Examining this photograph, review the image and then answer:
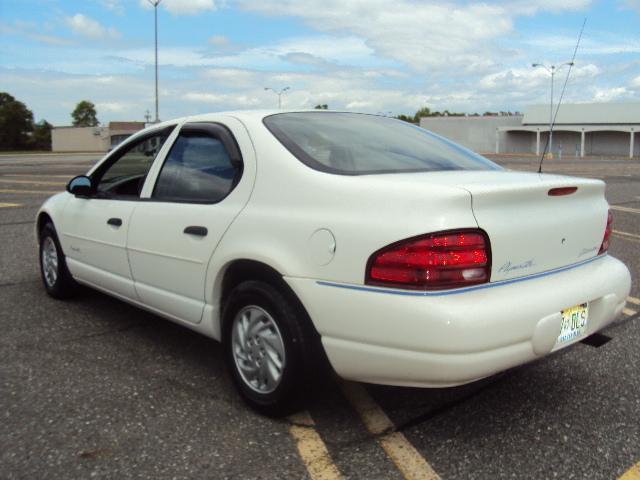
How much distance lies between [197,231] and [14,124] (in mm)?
98359

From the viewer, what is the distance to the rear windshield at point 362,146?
3.10 m

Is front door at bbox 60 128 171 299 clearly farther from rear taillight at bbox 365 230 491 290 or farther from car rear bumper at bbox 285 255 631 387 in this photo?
rear taillight at bbox 365 230 491 290

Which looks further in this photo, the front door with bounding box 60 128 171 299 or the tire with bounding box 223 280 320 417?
the front door with bounding box 60 128 171 299

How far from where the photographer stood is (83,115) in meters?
112

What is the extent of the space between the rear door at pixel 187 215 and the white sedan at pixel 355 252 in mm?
10

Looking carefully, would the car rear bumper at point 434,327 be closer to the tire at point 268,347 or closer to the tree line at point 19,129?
the tire at point 268,347

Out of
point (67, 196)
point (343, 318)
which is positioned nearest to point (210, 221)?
point (343, 318)

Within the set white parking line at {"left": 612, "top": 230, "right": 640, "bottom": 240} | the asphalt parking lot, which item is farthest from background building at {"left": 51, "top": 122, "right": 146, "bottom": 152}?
the asphalt parking lot

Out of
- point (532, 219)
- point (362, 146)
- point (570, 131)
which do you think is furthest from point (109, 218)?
point (570, 131)

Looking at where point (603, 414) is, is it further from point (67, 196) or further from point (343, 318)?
point (67, 196)

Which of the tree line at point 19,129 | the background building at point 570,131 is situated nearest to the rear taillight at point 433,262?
the background building at point 570,131

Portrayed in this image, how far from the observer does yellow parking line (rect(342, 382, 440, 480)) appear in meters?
2.57

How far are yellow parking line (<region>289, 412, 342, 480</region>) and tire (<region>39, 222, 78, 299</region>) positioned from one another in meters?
2.72

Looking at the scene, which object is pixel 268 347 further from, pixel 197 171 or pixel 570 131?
pixel 570 131
